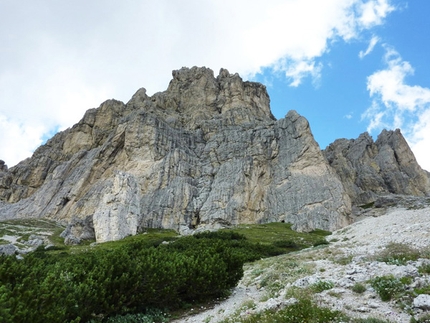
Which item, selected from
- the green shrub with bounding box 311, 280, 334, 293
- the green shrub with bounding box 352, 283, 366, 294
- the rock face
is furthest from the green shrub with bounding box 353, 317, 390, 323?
the rock face

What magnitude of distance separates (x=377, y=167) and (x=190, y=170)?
4036 inches

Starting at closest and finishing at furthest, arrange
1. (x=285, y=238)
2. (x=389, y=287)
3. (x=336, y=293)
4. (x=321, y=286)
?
1. (x=389, y=287)
2. (x=336, y=293)
3. (x=321, y=286)
4. (x=285, y=238)

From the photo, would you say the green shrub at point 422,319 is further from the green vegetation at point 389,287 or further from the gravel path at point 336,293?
the green vegetation at point 389,287

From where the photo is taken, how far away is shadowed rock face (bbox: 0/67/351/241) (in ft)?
307

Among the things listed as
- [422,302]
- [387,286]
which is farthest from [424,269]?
[422,302]

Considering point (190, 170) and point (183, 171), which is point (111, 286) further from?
point (190, 170)

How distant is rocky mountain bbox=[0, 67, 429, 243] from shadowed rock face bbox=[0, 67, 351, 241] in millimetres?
371

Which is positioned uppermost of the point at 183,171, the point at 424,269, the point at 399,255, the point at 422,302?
the point at 183,171

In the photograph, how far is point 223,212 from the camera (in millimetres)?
100000

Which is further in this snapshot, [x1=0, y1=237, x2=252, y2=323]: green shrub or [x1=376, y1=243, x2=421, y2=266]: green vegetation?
[x1=376, y1=243, x2=421, y2=266]: green vegetation

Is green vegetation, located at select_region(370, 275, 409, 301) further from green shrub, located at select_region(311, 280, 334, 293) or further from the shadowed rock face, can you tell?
the shadowed rock face

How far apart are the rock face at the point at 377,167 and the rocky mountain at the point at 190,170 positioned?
0.71 meters

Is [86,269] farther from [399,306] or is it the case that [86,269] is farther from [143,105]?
[143,105]

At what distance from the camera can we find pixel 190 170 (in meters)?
119
